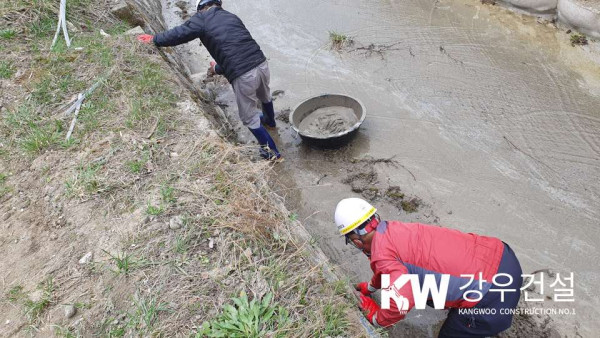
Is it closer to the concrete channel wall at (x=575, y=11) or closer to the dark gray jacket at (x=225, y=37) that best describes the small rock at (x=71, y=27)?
the dark gray jacket at (x=225, y=37)

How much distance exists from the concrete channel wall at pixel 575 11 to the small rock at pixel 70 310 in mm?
7362

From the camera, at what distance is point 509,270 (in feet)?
9.21

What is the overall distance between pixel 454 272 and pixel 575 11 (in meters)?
5.59

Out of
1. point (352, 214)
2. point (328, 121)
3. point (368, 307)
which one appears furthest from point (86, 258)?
point (328, 121)

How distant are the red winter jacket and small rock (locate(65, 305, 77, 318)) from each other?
2136 millimetres

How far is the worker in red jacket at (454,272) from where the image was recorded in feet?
9.07

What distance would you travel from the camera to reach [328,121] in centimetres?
548

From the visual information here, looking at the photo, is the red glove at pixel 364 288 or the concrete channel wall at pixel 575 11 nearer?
the red glove at pixel 364 288

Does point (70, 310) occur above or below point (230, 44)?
below
